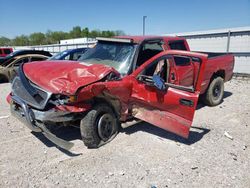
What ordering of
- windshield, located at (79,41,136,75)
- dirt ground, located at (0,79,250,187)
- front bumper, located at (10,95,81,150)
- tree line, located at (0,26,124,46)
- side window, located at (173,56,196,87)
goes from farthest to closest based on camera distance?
tree line, located at (0,26,124,46)
side window, located at (173,56,196,87)
windshield, located at (79,41,136,75)
front bumper, located at (10,95,81,150)
dirt ground, located at (0,79,250,187)

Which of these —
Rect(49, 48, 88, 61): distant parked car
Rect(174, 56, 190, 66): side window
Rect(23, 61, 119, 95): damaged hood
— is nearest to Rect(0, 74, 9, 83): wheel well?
Rect(49, 48, 88, 61): distant parked car

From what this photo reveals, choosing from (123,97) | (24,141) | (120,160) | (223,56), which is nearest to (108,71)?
(123,97)

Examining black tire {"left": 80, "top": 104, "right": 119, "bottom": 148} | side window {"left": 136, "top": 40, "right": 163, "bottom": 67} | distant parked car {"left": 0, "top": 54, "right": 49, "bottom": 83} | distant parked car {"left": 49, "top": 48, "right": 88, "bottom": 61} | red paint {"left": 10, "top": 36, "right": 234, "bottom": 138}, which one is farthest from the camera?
distant parked car {"left": 0, "top": 54, "right": 49, "bottom": 83}

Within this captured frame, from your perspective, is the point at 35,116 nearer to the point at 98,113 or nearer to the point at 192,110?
the point at 98,113

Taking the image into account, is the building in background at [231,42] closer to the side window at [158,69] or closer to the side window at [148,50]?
the side window at [148,50]

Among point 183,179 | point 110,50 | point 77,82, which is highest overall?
point 110,50

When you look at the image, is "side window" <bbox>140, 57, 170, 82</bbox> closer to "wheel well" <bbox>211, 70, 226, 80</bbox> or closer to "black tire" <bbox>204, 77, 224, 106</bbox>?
"black tire" <bbox>204, 77, 224, 106</bbox>

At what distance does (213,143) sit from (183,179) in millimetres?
1430

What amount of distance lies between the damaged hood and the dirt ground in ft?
3.84

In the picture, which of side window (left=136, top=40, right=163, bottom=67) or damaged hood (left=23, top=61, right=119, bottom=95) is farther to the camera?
side window (left=136, top=40, right=163, bottom=67)

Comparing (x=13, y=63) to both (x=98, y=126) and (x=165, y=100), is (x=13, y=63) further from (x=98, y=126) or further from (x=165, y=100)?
(x=165, y=100)

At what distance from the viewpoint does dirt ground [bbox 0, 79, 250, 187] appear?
10.2 feet

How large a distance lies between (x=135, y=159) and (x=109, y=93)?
120 centimetres

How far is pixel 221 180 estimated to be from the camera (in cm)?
312
